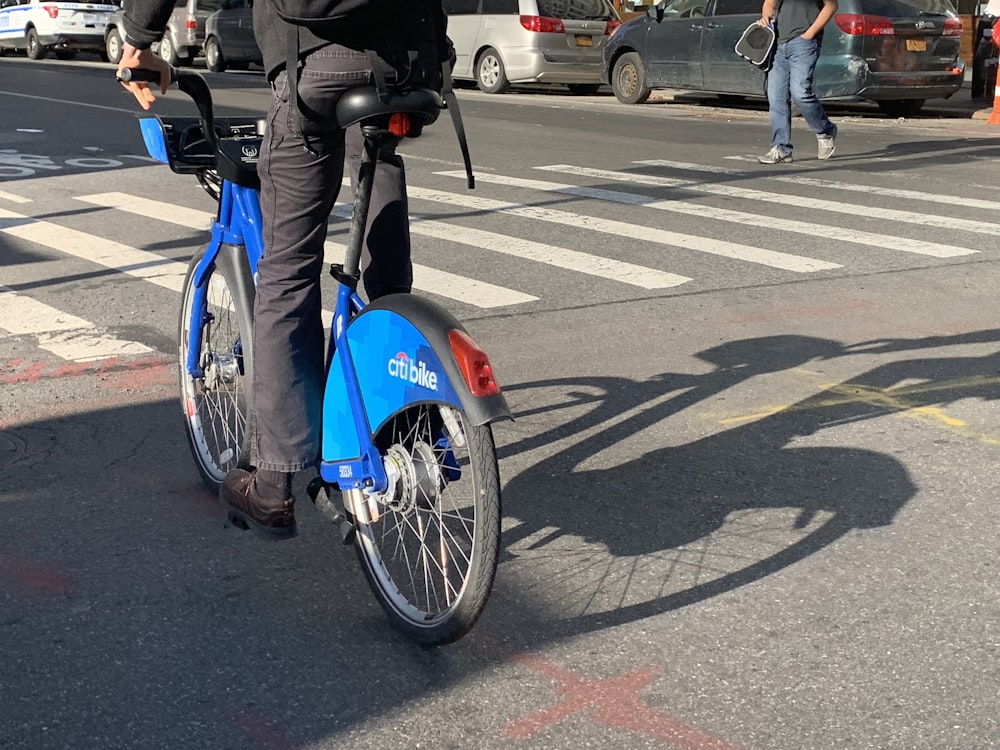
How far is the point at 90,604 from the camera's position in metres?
3.63

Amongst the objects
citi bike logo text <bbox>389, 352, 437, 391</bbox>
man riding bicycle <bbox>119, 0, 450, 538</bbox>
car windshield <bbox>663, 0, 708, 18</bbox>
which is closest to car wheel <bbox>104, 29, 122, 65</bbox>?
car windshield <bbox>663, 0, 708, 18</bbox>

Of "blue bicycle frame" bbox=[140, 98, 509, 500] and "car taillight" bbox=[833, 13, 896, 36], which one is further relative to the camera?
"car taillight" bbox=[833, 13, 896, 36]

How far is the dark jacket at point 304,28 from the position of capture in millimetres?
3189

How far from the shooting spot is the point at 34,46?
32.1m

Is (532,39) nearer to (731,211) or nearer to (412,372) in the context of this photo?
(731,211)

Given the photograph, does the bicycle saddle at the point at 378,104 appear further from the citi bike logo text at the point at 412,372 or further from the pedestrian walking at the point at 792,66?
the pedestrian walking at the point at 792,66

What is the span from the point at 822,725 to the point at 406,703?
900 millimetres

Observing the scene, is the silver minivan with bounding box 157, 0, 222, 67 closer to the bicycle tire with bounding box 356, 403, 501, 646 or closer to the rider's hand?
the rider's hand

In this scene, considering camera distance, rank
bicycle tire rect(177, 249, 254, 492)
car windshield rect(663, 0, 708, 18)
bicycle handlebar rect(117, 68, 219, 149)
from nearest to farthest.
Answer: bicycle handlebar rect(117, 68, 219, 149)
bicycle tire rect(177, 249, 254, 492)
car windshield rect(663, 0, 708, 18)

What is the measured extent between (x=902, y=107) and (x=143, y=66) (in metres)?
16.1

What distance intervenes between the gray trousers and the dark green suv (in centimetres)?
1391

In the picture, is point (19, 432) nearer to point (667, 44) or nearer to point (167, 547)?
point (167, 547)

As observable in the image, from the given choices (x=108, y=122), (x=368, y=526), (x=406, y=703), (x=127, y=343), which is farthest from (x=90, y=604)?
(x=108, y=122)

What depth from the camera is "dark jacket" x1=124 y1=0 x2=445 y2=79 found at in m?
3.19
